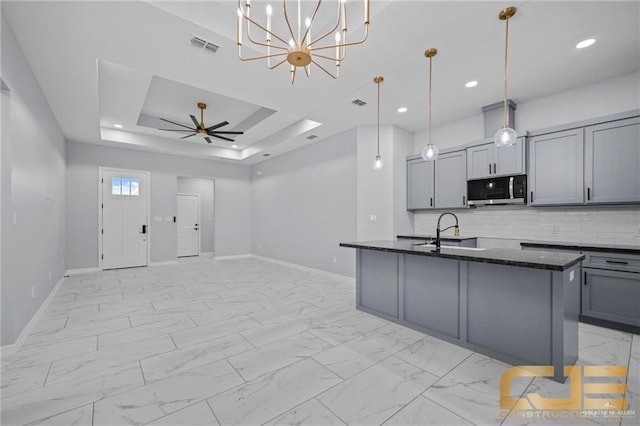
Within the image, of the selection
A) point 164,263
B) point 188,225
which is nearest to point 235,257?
point 164,263

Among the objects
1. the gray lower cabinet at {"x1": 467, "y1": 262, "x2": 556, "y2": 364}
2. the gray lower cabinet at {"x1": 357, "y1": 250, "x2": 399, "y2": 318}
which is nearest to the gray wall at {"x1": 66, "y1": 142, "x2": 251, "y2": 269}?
the gray lower cabinet at {"x1": 357, "y1": 250, "x2": 399, "y2": 318}

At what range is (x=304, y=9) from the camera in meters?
2.84

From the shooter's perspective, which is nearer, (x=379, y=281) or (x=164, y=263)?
(x=379, y=281)

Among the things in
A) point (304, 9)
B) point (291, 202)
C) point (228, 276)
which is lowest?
point (228, 276)

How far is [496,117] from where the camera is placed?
14.6 feet

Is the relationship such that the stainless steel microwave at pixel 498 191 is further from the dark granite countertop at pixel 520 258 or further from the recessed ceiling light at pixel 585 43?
the dark granite countertop at pixel 520 258

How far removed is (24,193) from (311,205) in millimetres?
4808

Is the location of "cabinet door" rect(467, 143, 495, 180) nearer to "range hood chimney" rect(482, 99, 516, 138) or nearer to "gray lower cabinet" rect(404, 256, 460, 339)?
"range hood chimney" rect(482, 99, 516, 138)

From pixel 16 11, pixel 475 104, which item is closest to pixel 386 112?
pixel 475 104

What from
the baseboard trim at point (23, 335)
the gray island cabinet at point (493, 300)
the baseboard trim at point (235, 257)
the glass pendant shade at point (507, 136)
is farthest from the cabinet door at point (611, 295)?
the baseboard trim at point (235, 257)

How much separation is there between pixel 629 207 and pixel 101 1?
6054 millimetres

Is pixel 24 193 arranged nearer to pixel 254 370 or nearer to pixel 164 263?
pixel 254 370

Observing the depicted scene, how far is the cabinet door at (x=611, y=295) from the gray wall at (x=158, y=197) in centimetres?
814

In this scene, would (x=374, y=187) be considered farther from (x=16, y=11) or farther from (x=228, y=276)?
(x=16, y=11)
